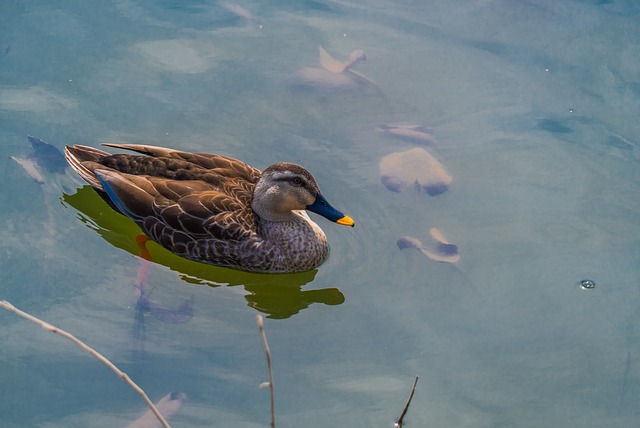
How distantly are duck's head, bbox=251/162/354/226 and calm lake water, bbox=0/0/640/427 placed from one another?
327mm

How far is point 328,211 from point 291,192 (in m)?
0.28

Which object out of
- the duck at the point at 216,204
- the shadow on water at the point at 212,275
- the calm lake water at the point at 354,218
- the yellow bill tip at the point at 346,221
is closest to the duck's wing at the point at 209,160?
the duck at the point at 216,204

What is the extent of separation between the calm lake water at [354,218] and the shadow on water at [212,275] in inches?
0.8

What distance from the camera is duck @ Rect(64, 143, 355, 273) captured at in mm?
6105

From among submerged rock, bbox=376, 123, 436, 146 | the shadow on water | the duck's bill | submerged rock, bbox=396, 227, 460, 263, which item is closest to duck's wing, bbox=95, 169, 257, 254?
the shadow on water

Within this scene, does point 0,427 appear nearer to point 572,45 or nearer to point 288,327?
point 288,327

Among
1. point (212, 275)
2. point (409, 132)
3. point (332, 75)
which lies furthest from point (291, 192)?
point (332, 75)

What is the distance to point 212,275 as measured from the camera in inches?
242

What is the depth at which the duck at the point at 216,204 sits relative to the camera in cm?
611

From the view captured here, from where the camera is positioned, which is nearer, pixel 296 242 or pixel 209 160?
pixel 296 242

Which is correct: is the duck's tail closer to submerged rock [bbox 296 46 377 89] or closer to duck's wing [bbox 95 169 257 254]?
duck's wing [bbox 95 169 257 254]

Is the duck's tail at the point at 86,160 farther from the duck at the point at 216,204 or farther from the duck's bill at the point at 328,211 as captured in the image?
the duck's bill at the point at 328,211

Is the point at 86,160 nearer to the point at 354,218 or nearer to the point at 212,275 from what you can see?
the point at 212,275

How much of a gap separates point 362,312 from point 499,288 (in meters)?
0.92
